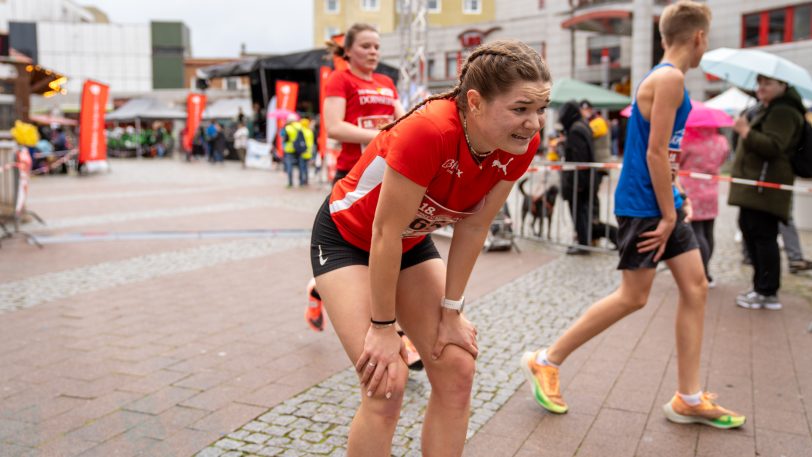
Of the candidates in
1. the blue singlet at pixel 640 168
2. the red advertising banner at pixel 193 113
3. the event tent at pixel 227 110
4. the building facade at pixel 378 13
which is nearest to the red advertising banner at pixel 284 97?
the red advertising banner at pixel 193 113

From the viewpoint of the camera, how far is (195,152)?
3372 cm

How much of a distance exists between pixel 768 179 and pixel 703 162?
92 cm

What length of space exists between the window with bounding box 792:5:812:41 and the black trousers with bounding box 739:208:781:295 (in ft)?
103

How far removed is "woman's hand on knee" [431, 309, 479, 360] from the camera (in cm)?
227

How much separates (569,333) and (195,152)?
106 feet

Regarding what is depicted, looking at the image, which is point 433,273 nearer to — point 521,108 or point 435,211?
point 435,211

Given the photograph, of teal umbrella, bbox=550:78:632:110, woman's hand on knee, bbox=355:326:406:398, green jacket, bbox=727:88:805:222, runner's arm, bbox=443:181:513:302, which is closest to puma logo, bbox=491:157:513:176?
runner's arm, bbox=443:181:513:302

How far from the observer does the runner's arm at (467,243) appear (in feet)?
7.45

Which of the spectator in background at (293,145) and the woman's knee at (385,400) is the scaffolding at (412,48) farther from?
the woman's knee at (385,400)

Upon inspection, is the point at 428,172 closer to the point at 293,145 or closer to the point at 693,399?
the point at 693,399

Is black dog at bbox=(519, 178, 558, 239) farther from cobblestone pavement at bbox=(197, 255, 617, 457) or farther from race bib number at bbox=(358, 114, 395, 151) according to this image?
race bib number at bbox=(358, 114, 395, 151)

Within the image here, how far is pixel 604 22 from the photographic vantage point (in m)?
37.3

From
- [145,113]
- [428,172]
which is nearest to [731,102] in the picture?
[428,172]

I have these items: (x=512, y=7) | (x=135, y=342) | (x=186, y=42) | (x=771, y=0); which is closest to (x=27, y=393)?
(x=135, y=342)
